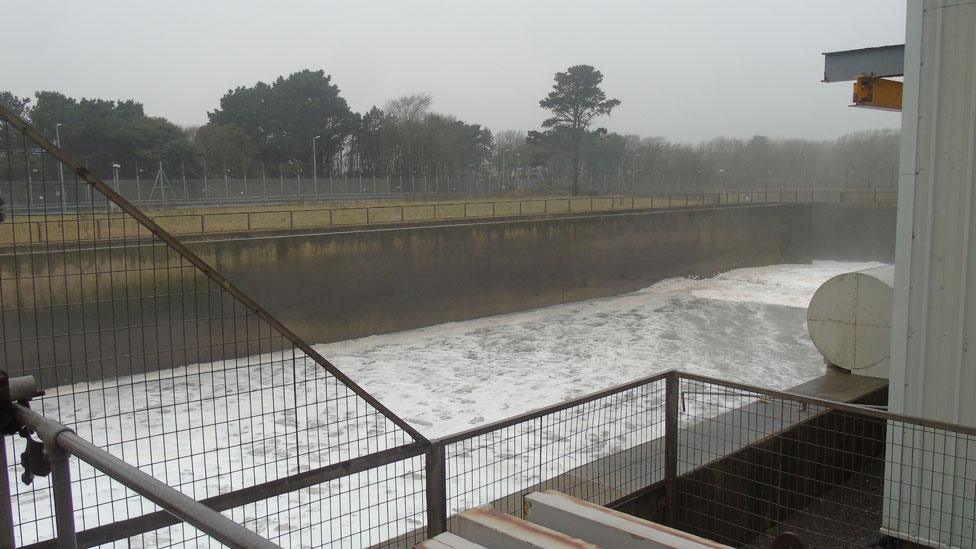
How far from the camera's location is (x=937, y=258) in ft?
15.3

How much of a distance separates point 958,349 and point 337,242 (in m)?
16.9

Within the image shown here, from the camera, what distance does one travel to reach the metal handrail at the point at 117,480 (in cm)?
117

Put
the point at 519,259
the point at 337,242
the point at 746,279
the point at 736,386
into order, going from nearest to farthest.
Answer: the point at 736,386
the point at 337,242
the point at 519,259
the point at 746,279

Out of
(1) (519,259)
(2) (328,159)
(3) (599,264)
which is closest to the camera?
(1) (519,259)

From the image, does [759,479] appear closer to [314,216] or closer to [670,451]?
[670,451]

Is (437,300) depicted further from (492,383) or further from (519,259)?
(492,383)

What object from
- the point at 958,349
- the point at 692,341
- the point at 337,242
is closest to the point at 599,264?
the point at 692,341

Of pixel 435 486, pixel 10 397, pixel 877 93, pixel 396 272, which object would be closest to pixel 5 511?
pixel 10 397

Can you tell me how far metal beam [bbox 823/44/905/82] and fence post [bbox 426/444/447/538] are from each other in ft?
18.7

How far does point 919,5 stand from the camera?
4.65 m

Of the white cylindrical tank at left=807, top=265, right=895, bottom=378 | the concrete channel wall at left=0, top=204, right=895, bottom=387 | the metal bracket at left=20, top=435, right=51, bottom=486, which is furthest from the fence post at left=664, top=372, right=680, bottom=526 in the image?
the concrete channel wall at left=0, top=204, right=895, bottom=387

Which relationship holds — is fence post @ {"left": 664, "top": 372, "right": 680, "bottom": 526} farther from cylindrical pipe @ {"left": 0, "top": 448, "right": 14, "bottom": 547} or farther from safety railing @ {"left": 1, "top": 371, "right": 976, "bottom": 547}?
cylindrical pipe @ {"left": 0, "top": 448, "right": 14, "bottom": 547}

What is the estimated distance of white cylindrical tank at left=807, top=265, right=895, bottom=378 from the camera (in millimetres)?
8891

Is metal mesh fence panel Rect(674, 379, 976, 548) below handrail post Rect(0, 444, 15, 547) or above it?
below
